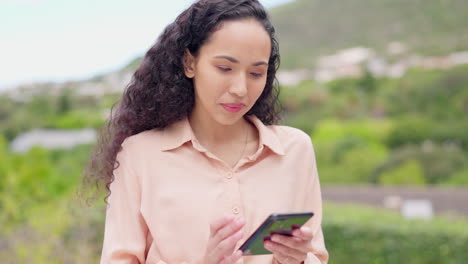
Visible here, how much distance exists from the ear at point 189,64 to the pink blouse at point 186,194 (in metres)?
0.14

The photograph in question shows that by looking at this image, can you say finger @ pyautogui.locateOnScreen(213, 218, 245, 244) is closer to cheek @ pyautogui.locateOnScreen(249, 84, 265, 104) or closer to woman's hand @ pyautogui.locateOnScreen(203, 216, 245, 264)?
woman's hand @ pyautogui.locateOnScreen(203, 216, 245, 264)

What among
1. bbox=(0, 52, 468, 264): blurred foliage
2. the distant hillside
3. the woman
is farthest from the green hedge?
the distant hillside

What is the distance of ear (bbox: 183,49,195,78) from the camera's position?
1.87 m

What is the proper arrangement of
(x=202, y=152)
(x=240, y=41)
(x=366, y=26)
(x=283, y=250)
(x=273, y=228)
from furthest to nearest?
1. (x=366, y=26)
2. (x=202, y=152)
3. (x=240, y=41)
4. (x=283, y=250)
5. (x=273, y=228)

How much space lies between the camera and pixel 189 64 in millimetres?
1880

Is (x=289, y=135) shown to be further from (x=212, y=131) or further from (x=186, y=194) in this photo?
(x=186, y=194)

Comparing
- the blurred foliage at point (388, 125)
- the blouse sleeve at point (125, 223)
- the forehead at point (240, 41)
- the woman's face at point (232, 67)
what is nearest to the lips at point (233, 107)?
the woman's face at point (232, 67)

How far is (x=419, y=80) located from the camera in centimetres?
4819

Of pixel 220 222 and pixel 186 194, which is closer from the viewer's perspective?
pixel 220 222

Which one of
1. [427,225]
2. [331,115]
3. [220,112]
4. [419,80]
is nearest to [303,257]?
[220,112]

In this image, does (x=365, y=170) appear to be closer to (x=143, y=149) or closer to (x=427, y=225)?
(x=427, y=225)

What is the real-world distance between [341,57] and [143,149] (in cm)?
6114

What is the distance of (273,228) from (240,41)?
→ 1.72 ft

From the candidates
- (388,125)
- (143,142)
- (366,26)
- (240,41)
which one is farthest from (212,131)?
(366,26)
